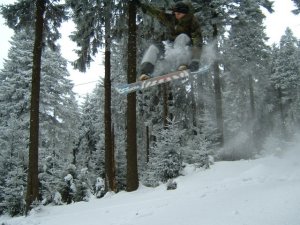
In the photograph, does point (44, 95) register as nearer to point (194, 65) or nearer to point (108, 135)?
point (108, 135)

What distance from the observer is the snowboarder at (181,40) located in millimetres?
9258

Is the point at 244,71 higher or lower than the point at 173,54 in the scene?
higher

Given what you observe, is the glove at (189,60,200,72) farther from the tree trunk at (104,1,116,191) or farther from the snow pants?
the tree trunk at (104,1,116,191)

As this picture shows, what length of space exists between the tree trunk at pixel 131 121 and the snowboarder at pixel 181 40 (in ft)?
13.1

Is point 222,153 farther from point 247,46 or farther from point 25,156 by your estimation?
point 247,46

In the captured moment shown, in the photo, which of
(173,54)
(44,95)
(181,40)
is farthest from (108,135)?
(44,95)

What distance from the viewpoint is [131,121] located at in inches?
525

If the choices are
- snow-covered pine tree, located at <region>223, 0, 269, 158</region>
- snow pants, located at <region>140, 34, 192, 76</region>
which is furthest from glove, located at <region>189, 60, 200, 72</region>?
snow-covered pine tree, located at <region>223, 0, 269, 158</region>

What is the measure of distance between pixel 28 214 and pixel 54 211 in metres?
0.91

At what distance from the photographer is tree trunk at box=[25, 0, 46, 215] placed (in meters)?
13.5

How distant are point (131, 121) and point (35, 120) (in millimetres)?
4138

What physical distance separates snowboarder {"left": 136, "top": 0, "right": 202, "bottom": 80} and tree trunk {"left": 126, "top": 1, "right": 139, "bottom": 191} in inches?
158

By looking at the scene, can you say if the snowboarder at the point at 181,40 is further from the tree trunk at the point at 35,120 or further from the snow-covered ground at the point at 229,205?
the tree trunk at the point at 35,120

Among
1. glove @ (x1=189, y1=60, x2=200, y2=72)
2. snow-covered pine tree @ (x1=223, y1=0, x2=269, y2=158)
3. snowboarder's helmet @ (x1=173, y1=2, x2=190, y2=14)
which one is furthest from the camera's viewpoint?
snow-covered pine tree @ (x1=223, y1=0, x2=269, y2=158)
